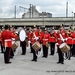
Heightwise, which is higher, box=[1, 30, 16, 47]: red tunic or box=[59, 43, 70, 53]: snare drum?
box=[1, 30, 16, 47]: red tunic

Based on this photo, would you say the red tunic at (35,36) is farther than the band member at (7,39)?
Yes

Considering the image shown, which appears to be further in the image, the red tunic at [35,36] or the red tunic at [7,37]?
the red tunic at [35,36]

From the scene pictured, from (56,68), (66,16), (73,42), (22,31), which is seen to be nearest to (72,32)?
(73,42)

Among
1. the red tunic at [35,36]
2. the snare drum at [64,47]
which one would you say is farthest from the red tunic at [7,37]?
the snare drum at [64,47]

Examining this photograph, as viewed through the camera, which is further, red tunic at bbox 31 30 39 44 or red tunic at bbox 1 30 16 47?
red tunic at bbox 31 30 39 44

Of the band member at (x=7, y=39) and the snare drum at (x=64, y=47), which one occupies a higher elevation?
the band member at (x=7, y=39)

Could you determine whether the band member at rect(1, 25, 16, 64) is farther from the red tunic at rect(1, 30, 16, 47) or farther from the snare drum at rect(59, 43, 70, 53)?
the snare drum at rect(59, 43, 70, 53)

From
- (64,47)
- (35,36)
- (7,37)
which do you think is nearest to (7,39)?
(7,37)

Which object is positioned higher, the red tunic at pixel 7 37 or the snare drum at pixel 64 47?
the red tunic at pixel 7 37

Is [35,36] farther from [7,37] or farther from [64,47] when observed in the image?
[64,47]

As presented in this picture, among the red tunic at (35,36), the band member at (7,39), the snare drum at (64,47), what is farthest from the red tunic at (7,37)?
the snare drum at (64,47)

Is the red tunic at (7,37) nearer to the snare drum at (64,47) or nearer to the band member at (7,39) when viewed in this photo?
the band member at (7,39)

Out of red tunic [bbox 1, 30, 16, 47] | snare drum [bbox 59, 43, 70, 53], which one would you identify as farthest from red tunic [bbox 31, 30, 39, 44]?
snare drum [bbox 59, 43, 70, 53]

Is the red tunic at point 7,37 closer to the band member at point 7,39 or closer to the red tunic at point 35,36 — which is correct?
the band member at point 7,39
